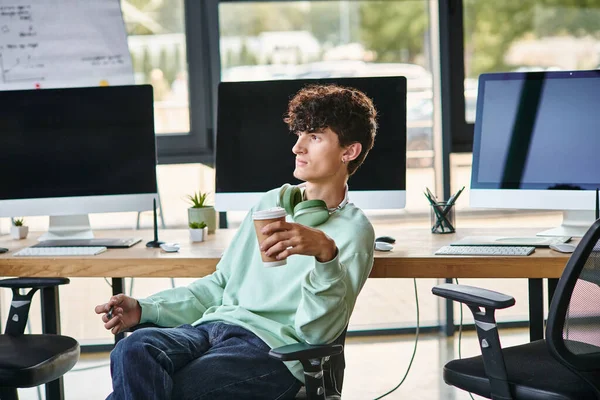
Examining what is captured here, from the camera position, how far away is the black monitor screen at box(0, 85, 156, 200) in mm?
3043

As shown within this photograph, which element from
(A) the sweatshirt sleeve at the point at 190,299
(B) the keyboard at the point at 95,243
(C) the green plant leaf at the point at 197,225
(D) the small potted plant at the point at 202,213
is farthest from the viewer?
(D) the small potted plant at the point at 202,213

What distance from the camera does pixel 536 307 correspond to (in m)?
2.74

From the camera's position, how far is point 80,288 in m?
4.37

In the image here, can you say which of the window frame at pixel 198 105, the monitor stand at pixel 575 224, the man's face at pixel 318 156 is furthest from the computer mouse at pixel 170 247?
the window frame at pixel 198 105

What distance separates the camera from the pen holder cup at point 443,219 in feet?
10.1

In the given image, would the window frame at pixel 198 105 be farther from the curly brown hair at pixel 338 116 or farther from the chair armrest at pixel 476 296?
the chair armrest at pixel 476 296

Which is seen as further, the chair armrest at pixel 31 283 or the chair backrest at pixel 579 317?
the chair armrest at pixel 31 283

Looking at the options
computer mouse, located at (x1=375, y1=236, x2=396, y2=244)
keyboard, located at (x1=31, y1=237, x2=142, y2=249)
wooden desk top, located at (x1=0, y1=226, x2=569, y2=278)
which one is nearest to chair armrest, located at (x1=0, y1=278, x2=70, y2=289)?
wooden desk top, located at (x1=0, y1=226, x2=569, y2=278)

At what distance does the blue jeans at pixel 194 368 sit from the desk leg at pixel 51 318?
31.6 inches

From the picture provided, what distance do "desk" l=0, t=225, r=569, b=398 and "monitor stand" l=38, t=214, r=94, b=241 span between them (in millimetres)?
144

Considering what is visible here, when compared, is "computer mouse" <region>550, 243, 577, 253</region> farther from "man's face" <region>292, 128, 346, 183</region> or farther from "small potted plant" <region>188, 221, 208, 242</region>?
"small potted plant" <region>188, 221, 208, 242</region>

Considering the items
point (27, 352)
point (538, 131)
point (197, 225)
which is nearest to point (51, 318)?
point (27, 352)

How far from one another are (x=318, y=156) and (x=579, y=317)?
799 mm

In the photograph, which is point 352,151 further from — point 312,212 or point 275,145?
point 275,145
